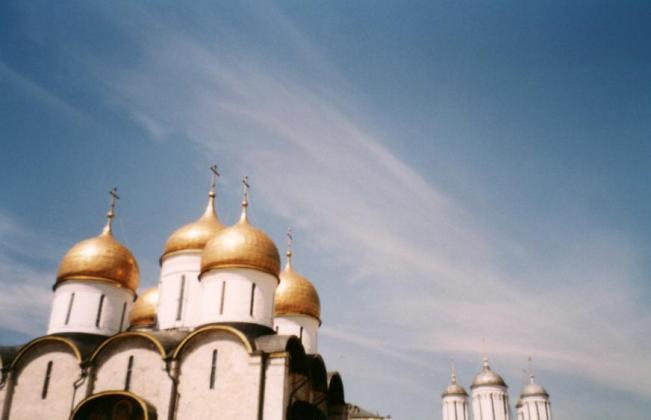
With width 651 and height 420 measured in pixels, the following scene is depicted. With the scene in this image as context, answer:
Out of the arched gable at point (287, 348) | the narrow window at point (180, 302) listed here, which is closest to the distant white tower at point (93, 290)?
the narrow window at point (180, 302)

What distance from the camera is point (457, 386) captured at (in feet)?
194

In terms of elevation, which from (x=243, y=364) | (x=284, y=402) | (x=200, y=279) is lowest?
(x=284, y=402)

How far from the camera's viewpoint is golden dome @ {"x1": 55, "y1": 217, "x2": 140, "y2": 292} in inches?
779

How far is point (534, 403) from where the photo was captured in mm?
60000

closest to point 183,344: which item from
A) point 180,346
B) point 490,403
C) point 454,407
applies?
point 180,346

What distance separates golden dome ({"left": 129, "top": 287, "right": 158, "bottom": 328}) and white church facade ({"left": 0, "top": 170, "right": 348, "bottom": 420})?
222 cm

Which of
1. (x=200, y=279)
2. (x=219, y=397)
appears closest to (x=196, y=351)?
(x=219, y=397)

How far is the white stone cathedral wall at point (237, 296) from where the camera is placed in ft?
58.6

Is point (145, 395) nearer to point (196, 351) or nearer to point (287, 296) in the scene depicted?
point (196, 351)

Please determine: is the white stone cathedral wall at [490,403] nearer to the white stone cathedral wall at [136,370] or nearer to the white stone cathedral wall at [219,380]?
the white stone cathedral wall at [219,380]

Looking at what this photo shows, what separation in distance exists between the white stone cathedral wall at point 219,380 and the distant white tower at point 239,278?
1.19 metres

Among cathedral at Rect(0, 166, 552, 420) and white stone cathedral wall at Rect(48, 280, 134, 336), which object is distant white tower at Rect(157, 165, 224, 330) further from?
white stone cathedral wall at Rect(48, 280, 134, 336)

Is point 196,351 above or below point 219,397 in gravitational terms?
above

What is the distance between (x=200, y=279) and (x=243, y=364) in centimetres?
391
